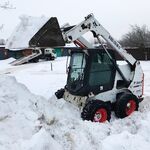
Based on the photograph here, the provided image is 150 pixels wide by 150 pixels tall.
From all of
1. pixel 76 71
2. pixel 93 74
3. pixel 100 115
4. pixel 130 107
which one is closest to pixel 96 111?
pixel 100 115

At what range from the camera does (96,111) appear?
878 cm

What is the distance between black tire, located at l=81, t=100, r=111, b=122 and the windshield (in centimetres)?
85

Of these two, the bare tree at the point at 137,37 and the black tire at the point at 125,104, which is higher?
the bare tree at the point at 137,37

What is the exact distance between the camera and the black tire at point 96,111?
8.68 metres

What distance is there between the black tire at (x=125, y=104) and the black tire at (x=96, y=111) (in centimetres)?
47

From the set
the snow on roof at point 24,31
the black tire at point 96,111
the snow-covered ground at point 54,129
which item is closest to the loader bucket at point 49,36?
the snow on roof at point 24,31

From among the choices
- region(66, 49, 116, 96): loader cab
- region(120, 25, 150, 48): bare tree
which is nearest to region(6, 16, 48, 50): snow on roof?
region(66, 49, 116, 96): loader cab

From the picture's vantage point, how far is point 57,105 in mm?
9719

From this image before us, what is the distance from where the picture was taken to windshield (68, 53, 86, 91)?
956 centimetres

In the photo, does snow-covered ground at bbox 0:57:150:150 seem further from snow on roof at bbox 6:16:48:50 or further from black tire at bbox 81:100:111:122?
snow on roof at bbox 6:16:48:50

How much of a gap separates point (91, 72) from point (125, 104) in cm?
139

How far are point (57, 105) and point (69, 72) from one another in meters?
1.20

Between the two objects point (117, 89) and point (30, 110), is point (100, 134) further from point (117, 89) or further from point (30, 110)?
point (117, 89)

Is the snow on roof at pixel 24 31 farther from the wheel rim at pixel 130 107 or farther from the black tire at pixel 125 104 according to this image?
the wheel rim at pixel 130 107
